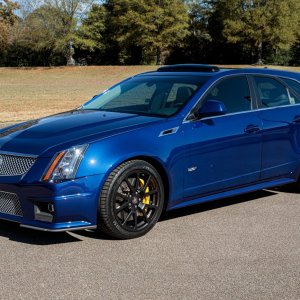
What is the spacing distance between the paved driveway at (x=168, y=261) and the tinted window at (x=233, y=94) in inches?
47.1

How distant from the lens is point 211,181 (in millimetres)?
5570

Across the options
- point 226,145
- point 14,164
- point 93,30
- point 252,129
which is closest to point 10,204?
point 14,164

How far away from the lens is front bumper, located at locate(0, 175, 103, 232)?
454cm

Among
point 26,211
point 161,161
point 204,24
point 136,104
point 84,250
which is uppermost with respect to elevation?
point 204,24

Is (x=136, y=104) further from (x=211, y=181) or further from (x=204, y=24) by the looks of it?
(x=204, y=24)

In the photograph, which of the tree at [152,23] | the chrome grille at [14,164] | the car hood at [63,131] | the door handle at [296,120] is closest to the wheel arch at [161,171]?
the car hood at [63,131]

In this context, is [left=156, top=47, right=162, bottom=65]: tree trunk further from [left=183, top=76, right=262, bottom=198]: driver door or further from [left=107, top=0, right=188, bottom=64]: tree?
[left=183, top=76, right=262, bottom=198]: driver door

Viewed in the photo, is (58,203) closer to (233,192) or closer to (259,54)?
(233,192)

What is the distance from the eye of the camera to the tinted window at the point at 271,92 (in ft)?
20.7

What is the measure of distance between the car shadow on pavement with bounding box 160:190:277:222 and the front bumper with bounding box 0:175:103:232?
1251 mm

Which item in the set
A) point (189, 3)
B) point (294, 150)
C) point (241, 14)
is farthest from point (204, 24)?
point (294, 150)

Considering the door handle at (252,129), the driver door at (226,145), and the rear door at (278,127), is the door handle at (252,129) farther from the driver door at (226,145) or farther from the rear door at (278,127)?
the rear door at (278,127)

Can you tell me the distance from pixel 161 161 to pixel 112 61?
67.2m

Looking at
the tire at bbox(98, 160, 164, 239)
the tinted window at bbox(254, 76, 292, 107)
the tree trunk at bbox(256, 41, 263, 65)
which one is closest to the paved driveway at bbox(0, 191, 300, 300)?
the tire at bbox(98, 160, 164, 239)
